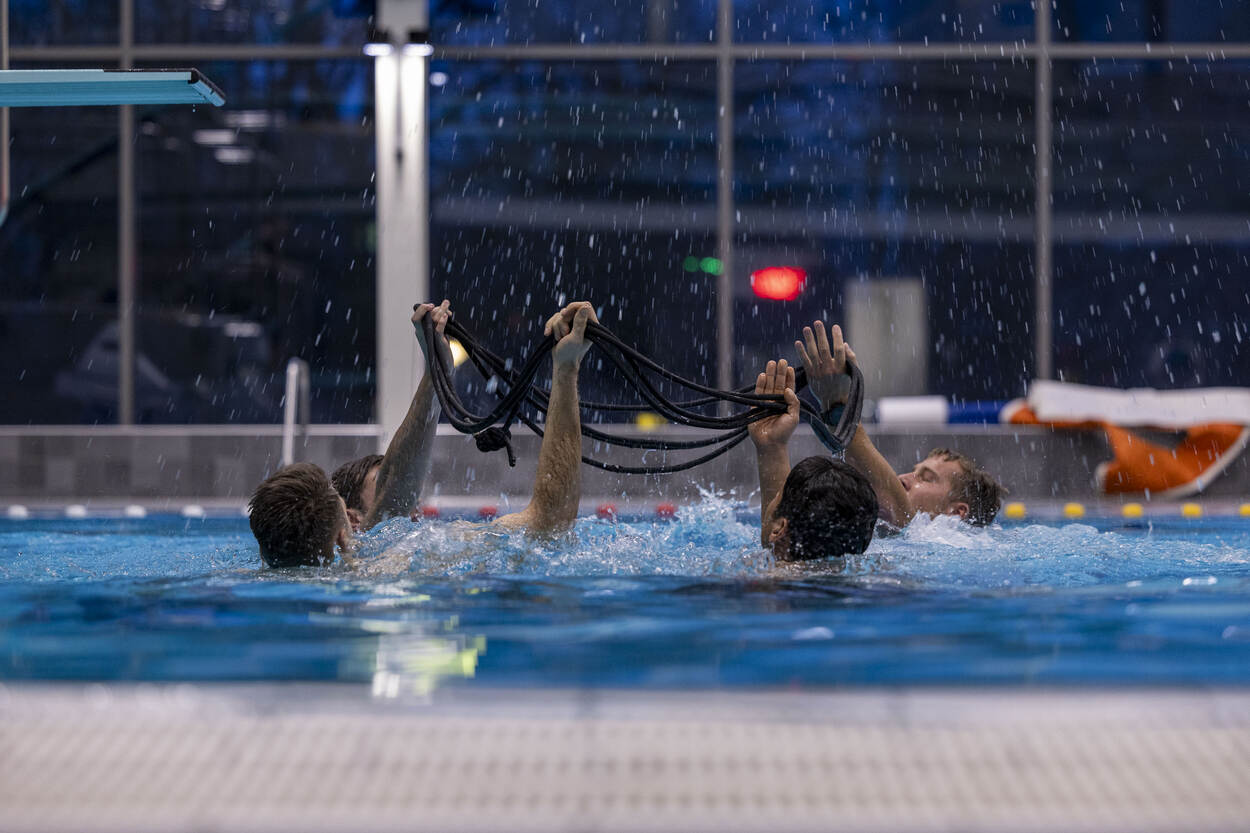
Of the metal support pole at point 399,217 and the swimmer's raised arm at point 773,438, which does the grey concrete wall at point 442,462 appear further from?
the swimmer's raised arm at point 773,438

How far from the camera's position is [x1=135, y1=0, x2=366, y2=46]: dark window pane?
345 inches

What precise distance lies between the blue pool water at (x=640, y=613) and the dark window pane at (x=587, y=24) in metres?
5.30

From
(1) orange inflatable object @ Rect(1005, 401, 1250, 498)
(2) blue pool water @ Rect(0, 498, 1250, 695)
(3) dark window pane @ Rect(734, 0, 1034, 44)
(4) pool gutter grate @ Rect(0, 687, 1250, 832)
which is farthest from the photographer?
(3) dark window pane @ Rect(734, 0, 1034, 44)

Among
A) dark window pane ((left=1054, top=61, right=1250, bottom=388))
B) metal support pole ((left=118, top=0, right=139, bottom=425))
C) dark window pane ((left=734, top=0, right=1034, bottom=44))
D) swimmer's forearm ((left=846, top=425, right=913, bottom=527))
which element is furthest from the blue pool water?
dark window pane ((left=1054, top=61, right=1250, bottom=388))

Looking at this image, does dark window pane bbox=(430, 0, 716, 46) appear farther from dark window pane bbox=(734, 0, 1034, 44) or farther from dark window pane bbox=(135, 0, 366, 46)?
dark window pane bbox=(135, 0, 366, 46)

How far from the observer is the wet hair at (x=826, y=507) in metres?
3.28

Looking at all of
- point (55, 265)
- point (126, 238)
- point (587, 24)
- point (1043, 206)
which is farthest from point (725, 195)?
point (55, 265)

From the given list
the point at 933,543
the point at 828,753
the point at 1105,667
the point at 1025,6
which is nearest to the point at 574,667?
the point at 828,753

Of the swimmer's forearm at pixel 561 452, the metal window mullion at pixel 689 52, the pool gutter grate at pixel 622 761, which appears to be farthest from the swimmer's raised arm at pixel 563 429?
the metal window mullion at pixel 689 52

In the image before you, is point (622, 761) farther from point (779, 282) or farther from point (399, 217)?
point (779, 282)

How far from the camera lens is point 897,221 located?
9711mm

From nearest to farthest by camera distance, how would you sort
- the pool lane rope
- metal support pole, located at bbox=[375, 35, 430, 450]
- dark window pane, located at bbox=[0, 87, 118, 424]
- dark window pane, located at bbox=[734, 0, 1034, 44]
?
1. the pool lane rope
2. metal support pole, located at bbox=[375, 35, 430, 450]
3. dark window pane, located at bbox=[734, 0, 1034, 44]
4. dark window pane, located at bbox=[0, 87, 118, 424]

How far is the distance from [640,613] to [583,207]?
22.7 ft

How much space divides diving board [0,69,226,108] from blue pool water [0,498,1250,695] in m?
1.35
